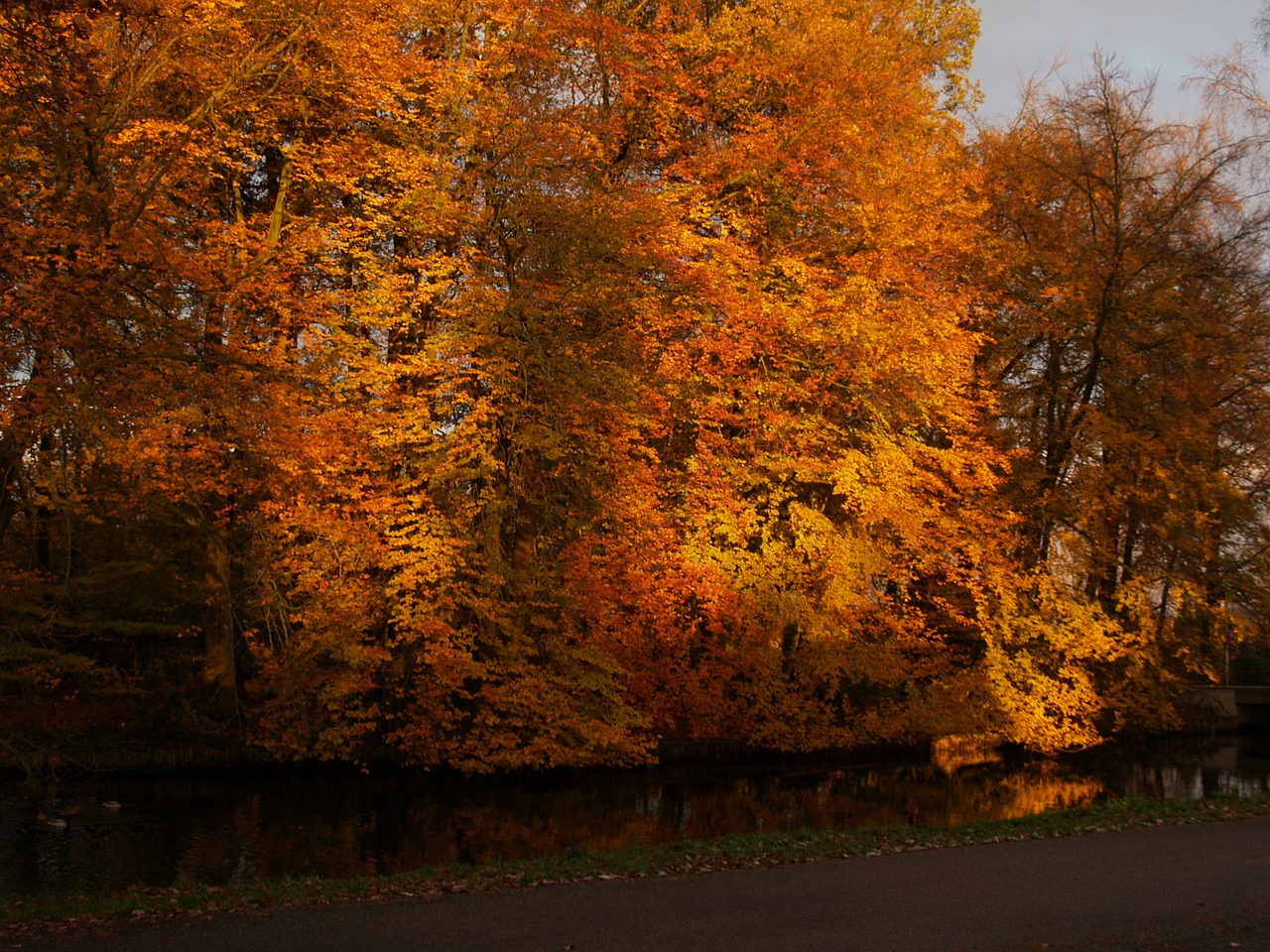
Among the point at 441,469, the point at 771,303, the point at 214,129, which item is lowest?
the point at 441,469

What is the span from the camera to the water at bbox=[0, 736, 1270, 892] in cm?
1259

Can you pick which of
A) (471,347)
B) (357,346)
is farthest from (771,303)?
(357,346)

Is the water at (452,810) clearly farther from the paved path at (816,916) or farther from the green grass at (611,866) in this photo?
the paved path at (816,916)

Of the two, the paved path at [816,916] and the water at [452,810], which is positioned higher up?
the paved path at [816,916]

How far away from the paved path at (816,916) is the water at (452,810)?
13.5 feet

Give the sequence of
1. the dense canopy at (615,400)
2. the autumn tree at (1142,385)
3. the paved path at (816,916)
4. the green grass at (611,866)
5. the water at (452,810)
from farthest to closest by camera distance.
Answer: the autumn tree at (1142,385) → the dense canopy at (615,400) → the water at (452,810) → the green grass at (611,866) → the paved path at (816,916)

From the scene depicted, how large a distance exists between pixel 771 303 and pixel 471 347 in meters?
5.48

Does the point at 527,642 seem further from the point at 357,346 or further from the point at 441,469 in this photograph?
the point at 357,346

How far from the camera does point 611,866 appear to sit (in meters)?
9.70

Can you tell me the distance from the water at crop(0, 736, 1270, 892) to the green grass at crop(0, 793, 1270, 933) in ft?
7.82

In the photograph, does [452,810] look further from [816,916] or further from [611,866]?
[816,916]

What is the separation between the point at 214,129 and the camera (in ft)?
53.4

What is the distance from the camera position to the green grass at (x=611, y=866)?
8.17 m

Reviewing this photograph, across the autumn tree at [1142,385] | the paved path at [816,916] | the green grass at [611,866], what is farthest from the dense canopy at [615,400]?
the paved path at [816,916]
